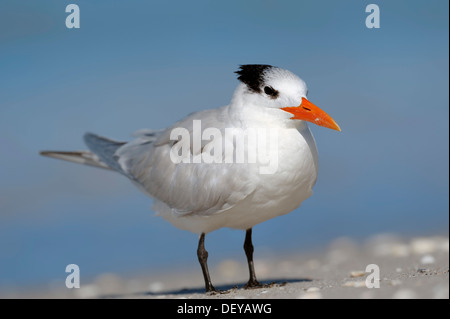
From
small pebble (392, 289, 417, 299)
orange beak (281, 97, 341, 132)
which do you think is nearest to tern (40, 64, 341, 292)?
orange beak (281, 97, 341, 132)

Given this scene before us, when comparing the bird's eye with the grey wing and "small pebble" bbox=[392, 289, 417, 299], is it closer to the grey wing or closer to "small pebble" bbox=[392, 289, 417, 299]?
the grey wing

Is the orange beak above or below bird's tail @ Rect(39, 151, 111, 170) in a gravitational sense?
below

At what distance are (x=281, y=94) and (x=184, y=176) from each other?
1.28 meters

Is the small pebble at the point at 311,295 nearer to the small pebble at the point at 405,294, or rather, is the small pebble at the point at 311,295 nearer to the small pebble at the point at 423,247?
the small pebble at the point at 405,294

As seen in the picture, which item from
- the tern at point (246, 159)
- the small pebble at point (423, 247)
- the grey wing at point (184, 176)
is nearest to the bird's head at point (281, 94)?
the tern at point (246, 159)

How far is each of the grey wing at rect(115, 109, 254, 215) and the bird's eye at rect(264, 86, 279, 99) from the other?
504 mm

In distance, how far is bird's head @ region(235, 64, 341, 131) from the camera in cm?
550

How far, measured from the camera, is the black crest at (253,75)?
18.6ft

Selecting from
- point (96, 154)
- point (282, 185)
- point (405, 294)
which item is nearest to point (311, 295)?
point (405, 294)

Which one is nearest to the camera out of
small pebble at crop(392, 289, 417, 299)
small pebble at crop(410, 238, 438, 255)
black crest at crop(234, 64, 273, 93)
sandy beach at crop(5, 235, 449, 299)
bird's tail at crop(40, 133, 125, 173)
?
small pebble at crop(392, 289, 417, 299)

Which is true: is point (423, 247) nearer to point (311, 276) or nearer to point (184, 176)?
point (311, 276)

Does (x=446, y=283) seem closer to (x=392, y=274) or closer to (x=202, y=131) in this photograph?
(x=392, y=274)

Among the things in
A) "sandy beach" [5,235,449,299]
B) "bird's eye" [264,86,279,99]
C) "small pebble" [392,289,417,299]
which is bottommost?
"small pebble" [392,289,417,299]

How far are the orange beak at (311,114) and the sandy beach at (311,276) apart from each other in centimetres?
132
